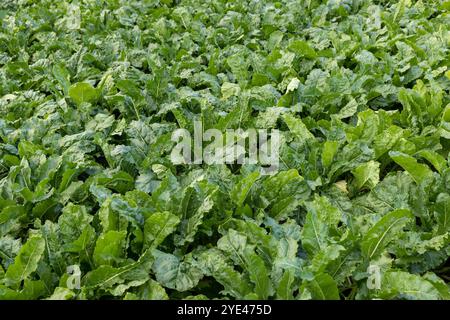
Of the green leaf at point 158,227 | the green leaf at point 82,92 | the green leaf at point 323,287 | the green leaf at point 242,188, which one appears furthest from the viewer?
the green leaf at point 82,92

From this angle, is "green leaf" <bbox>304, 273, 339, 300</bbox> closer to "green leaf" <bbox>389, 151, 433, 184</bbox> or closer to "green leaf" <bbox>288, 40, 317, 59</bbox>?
"green leaf" <bbox>389, 151, 433, 184</bbox>

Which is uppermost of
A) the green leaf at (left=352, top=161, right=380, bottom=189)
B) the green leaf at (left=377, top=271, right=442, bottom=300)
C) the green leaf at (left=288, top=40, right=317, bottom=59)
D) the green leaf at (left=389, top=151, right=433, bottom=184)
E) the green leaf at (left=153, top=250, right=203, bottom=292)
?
the green leaf at (left=288, top=40, right=317, bottom=59)

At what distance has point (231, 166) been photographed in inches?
111

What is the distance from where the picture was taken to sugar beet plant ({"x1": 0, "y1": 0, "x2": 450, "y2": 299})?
82.1 inches

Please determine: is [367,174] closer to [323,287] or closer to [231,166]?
[231,166]

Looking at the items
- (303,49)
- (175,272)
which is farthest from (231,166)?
(303,49)

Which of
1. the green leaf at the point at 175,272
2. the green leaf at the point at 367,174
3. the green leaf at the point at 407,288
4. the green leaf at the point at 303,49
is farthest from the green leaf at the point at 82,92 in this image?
the green leaf at the point at 407,288

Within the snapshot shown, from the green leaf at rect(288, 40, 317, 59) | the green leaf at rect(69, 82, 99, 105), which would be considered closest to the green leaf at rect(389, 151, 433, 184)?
the green leaf at rect(288, 40, 317, 59)

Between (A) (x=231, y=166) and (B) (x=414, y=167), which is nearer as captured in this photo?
(B) (x=414, y=167)

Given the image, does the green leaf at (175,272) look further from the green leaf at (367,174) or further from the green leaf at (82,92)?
the green leaf at (82,92)

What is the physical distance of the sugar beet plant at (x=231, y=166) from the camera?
6.84 feet

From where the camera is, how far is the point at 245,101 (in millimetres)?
3098
